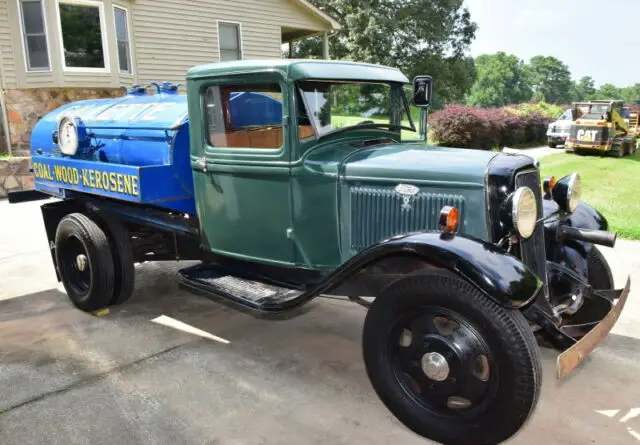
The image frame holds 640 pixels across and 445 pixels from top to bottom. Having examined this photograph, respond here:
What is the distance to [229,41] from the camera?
14.7 meters

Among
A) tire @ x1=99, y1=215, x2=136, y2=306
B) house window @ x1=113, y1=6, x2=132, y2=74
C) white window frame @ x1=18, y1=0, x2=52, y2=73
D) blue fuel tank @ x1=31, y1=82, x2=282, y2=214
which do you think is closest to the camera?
blue fuel tank @ x1=31, y1=82, x2=282, y2=214

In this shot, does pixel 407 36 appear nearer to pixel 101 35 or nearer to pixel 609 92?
pixel 101 35

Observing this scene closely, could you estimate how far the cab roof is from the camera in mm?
3227

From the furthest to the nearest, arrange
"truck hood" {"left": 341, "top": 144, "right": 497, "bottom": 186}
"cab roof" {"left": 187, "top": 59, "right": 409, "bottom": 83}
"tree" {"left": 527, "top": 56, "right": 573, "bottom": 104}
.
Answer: "tree" {"left": 527, "top": 56, "right": 573, "bottom": 104} → "cab roof" {"left": 187, "top": 59, "right": 409, "bottom": 83} → "truck hood" {"left": 341, "top": 144, "right": 497, "bottom": 186}

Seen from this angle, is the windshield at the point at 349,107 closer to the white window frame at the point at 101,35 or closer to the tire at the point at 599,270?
the tire at the point at 599,270

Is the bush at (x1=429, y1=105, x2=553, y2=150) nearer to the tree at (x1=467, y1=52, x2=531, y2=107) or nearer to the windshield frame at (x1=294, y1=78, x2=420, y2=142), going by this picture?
the windshield frame at (x1=294, y1=78, x2=420, y2=142)

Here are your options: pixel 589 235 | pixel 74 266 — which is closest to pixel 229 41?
pixel 74 266

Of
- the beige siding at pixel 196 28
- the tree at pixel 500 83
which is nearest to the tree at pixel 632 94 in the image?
the tree at pixel 500 83

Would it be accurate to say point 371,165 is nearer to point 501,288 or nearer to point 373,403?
point 501,288

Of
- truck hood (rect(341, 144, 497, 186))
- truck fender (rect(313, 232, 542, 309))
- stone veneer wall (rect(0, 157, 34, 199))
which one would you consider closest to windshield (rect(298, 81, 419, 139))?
truck hood (rect(341, 144, 497, 186))

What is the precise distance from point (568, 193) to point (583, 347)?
1.25 m

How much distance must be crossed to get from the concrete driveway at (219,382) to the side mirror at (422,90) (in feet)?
5.87

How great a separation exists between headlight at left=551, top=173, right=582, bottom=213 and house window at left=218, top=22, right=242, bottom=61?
1246 cm

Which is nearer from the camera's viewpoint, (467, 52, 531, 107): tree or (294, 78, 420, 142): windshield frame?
(294, 78, 420, 142): windshield frame
